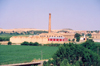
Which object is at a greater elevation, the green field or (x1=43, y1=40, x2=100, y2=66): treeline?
(x1=43, y1=40, x2=100, y2=66): treeline

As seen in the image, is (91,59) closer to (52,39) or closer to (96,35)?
(52,39)

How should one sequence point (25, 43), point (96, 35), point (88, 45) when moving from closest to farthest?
point (88, 45), point (25, 43), point (96, 35)

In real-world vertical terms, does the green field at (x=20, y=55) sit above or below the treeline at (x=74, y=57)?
below

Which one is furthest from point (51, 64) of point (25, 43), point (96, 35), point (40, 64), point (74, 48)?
point (96, 35)

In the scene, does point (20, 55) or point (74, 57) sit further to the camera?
point (20, 55)

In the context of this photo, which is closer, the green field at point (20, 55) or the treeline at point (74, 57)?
the treeline at point (74, 57)

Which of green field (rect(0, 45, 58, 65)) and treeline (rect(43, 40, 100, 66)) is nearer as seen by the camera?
treeline (rect(43, 40, 100, 66))

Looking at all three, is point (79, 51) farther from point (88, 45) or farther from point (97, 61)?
point (88, 45)

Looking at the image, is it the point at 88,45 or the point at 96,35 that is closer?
the point at 88,45

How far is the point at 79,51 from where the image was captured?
1712 centimetres

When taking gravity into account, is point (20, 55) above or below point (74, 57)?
below

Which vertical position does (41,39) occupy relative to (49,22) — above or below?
below

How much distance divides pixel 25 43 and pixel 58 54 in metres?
24.9

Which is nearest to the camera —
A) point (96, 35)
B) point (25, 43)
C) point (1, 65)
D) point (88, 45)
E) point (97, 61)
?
point (1, 65)
